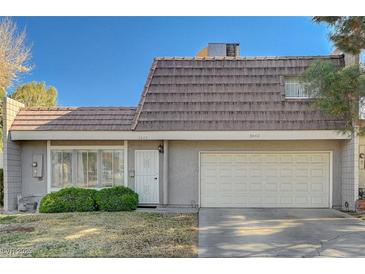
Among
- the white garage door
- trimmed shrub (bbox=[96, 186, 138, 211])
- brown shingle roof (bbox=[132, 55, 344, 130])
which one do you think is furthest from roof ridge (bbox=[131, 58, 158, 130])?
the white garage door

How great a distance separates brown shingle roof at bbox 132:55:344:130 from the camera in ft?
43.4

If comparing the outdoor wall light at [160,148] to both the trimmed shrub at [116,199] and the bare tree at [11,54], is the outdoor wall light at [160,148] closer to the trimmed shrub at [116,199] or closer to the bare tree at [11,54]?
the trimmed shrub at [116,199]

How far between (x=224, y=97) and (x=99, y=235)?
6939mm

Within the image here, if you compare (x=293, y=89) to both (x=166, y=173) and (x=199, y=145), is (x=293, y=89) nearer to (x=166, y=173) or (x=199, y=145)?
(x=199, y=145)

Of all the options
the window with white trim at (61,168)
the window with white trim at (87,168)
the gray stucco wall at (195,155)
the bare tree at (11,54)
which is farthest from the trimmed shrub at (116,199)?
the bare tree at (11,54)

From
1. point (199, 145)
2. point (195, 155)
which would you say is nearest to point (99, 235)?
point (195, 155)

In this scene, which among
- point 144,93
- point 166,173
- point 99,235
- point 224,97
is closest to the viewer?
point 99,235

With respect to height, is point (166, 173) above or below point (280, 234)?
above

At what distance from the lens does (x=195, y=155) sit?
1373 cm

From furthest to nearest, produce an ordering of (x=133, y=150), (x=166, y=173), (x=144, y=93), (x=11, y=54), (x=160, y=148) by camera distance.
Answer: (x=11, y=54) → (x=144, y=93) → (x=133, y=150) → (x=160, y=148) → (x=166, y=173)

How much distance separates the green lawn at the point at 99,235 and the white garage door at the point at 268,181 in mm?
2248

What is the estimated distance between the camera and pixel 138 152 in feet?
45.6

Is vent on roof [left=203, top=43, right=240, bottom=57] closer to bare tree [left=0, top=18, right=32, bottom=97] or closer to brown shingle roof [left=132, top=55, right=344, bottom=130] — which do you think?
brown shingle roof [left=132, top=55, right=344, bottom=130]
